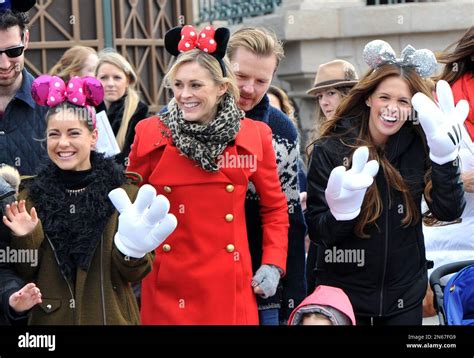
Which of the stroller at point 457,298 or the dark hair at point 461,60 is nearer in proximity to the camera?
the stroller at point 457,298

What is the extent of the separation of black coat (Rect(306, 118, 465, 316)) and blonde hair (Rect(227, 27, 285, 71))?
1.82ft

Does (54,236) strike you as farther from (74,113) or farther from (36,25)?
(36,25)

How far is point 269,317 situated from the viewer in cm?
590

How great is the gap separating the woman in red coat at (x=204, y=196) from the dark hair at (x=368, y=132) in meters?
0.38

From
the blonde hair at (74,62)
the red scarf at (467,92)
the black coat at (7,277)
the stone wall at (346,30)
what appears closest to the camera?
the black coat at (7,277)

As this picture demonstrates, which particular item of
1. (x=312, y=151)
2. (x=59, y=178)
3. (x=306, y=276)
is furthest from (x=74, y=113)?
(x=306, y=276)

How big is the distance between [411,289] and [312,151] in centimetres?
73

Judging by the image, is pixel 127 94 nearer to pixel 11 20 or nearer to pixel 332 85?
pixel 332 85

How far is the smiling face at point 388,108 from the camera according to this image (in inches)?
229

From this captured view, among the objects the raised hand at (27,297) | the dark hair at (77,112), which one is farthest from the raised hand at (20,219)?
the dark hair at (77,112)

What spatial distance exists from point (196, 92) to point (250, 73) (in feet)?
1.47

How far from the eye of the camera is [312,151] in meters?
5.93

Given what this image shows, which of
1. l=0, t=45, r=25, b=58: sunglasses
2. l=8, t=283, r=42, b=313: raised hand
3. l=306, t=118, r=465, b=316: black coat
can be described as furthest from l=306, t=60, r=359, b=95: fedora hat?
l=8, t=283, r=42, b=313: raised hand

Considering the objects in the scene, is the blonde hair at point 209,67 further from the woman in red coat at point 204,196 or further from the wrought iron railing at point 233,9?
the wrought iron railing at point 233,9
